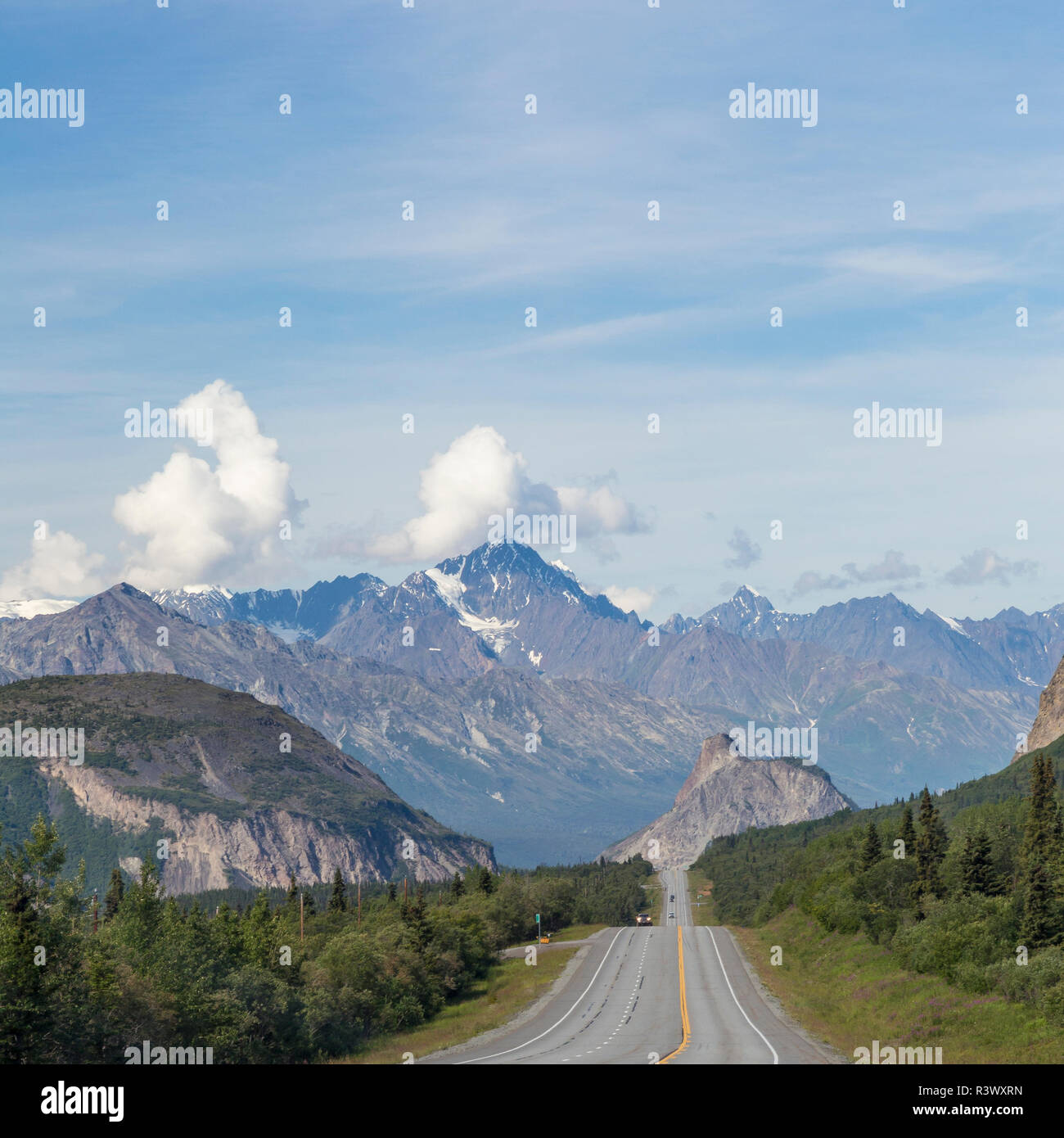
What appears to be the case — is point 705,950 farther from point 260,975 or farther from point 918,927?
point 260,975

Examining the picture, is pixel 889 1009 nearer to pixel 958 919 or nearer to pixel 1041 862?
pixel 958 919

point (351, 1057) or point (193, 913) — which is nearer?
point (351, 1057)

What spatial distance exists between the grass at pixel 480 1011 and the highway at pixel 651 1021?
2.32 meters

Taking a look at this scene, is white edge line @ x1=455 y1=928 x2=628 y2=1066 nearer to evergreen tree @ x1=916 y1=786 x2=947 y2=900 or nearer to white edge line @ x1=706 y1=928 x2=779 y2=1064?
white edge line @ x1=706 y1=928 x2=779 y2=1064

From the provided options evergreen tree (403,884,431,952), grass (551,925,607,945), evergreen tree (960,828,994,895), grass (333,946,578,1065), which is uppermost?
evergreen tree (960,828,994,895)

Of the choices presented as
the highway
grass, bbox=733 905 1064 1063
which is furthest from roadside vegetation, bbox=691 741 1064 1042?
the highway

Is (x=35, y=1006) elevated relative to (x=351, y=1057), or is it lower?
elevated

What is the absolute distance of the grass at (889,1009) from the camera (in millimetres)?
64312

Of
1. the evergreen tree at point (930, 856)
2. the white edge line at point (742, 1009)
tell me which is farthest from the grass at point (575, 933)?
the evergreen tree at point (930, 856)

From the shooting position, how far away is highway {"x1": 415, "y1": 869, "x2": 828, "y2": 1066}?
62.9 meters

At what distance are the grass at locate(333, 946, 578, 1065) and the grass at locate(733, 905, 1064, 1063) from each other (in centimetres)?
2151
